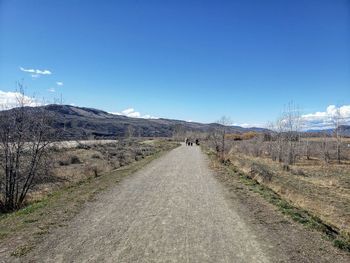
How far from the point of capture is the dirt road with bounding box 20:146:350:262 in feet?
19.7

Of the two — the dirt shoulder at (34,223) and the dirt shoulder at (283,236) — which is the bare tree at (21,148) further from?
the dirt shoulder at (283,236)

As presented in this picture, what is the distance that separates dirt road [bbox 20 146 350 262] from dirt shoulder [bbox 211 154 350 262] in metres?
0.15

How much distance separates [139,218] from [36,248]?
9.91 feet

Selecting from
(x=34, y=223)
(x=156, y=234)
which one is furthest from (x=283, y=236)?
(x=34, y=223)

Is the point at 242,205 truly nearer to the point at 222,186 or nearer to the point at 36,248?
the point at 222,186

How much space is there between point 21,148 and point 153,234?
7453 millimetres

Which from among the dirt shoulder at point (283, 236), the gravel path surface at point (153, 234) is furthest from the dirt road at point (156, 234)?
the dirt shoulder at point (283, 236)

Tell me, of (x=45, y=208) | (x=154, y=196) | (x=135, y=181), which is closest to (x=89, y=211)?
(x=45, y=208)

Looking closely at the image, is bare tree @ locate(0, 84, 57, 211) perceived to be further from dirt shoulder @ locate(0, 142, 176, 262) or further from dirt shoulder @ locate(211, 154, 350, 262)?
dirt shoulder @ locate(211, 154, 350, 262)

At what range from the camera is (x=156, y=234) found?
289 inches

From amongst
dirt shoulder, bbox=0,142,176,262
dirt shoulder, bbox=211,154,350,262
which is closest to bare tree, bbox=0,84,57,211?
dirt shoulder, bbox=0,142,176,262

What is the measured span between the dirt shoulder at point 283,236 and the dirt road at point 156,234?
0.15 meters

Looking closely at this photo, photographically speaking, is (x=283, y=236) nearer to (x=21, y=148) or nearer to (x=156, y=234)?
(x=156, y=234)

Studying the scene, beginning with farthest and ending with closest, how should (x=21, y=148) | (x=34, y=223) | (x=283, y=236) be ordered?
1. (x=21, y=148)
2. (x=34, y=223)
3. (x=283, y=236)
